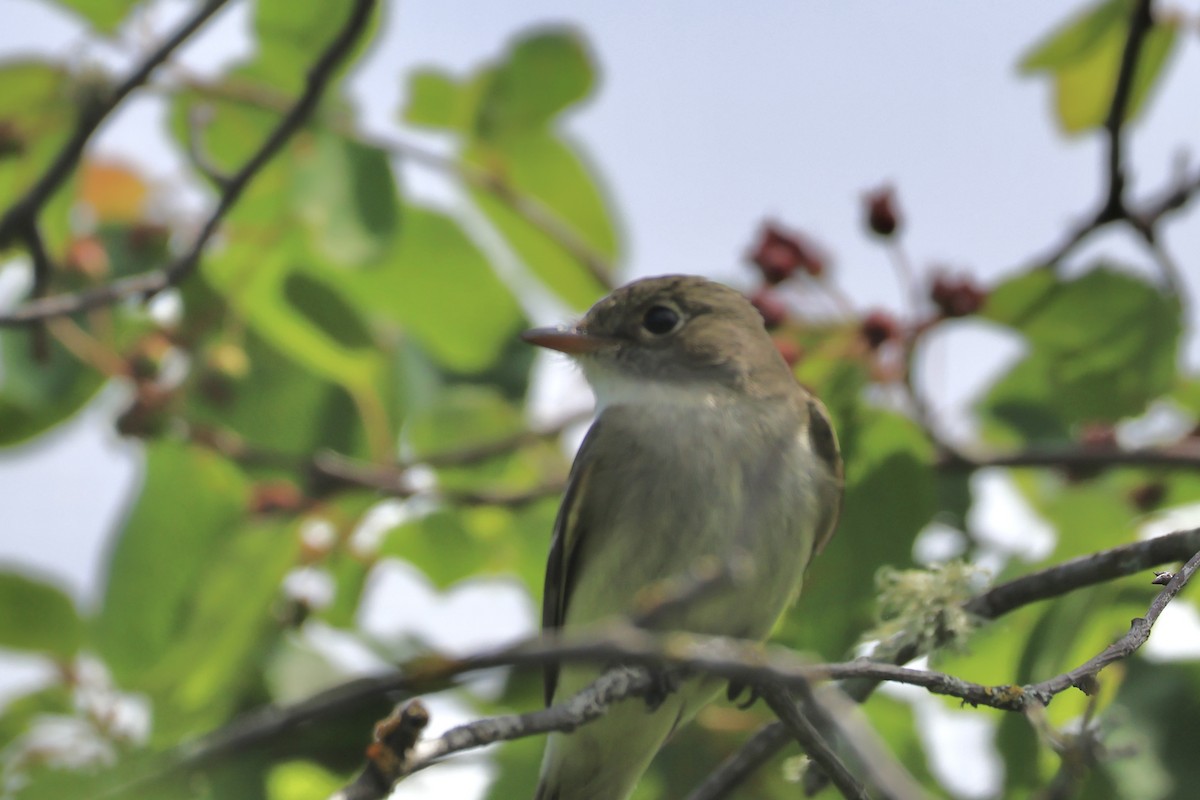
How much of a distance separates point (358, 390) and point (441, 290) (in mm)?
446

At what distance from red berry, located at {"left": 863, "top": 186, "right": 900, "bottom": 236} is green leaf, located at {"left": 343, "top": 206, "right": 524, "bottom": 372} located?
1267mm

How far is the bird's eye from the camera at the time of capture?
4320 millimetres

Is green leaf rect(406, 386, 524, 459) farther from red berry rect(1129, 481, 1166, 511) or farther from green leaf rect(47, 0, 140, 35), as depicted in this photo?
red berry rect(1129, 481, 1166, 511)

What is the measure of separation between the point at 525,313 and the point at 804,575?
5.21 feet

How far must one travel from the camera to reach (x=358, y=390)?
475 centimetres

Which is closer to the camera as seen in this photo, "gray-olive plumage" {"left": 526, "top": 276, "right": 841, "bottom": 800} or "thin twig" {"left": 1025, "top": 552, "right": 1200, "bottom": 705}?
"thin twig" {"left": 1025, "top": 552, "right": 1200, "bottom": 705}

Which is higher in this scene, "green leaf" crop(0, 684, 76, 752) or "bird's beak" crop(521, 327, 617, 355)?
"bird's beak" crop(521, 327, 617, 355)

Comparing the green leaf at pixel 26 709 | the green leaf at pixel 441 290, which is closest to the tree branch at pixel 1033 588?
the green leaf at pixel 441 290

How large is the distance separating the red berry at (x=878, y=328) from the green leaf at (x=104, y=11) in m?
2.51

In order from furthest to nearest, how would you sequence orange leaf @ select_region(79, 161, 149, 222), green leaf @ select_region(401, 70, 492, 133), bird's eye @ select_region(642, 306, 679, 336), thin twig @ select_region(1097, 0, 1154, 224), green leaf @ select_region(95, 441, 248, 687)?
orange leaf @ select_region(79, 161, 149, 222) → green leaf @ select_region(401, 70, 492, 133) → green leaf @ select_region(95, 441, 248, 687) → bird's eye @ select_region(642, 306, 679, 336) → thin twig @ select_region(1097, 0, 1154, 224)

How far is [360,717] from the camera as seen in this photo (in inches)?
167

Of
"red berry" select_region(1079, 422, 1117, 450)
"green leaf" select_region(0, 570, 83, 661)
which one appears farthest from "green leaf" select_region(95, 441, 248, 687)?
"red berry" select_region(1079, 422, 1117, 450)

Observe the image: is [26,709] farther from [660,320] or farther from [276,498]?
[660,320]

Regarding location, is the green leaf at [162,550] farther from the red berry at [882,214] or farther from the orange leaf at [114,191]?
the red berry at [882,214]
